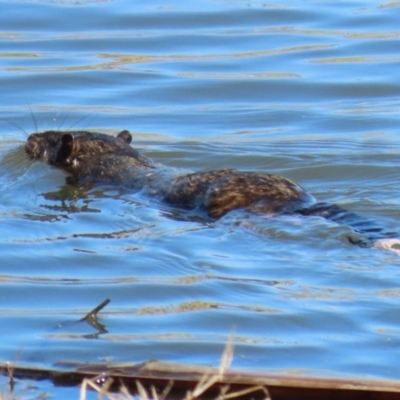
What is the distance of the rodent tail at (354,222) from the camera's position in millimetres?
7027

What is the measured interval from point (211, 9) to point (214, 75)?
10.2 feet

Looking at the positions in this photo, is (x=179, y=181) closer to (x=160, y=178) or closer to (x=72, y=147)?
(x=160, y=178)

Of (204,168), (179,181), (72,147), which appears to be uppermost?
(72,147)

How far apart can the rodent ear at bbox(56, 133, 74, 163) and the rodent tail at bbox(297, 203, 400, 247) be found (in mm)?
2499

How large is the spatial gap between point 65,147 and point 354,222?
3000mm

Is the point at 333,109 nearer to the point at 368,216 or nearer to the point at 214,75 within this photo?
the point at 214,75

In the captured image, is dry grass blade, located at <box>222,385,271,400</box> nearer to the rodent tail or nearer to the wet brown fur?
the rodent tail

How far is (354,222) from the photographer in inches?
290

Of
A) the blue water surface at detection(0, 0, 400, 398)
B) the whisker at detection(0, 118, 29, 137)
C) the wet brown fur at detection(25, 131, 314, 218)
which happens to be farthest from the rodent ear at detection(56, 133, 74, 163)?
the whisker at detection(0, 118, 29, 137)

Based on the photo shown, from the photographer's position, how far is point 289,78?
508 inches

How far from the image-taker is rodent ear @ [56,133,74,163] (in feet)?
30.5

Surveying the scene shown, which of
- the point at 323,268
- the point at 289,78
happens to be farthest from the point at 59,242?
the point at 289,78

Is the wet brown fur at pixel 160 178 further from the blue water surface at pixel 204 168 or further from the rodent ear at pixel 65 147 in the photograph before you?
the blue water surface at pixel 204 168

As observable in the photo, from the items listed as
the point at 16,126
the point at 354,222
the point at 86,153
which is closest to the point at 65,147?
the point at 86,153
